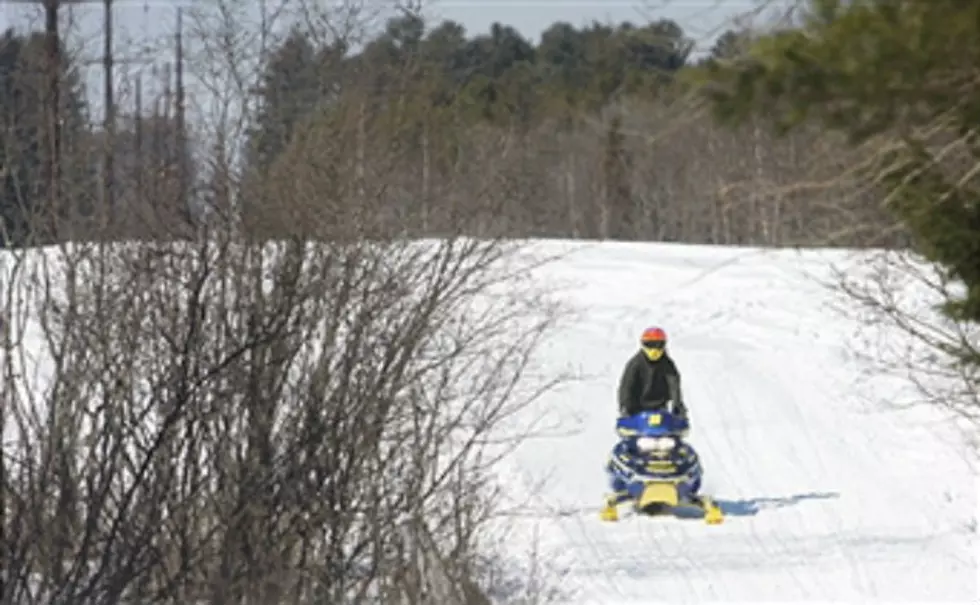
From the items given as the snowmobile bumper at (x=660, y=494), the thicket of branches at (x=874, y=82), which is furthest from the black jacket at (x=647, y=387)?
the thicket of branches at (x=874, y=82)

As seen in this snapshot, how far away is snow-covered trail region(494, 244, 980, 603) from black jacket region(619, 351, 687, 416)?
3.64 feet

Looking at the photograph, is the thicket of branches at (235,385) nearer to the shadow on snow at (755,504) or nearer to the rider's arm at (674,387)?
the rider's arm at (674,387)

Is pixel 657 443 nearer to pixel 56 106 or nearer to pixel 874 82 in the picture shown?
pixel 56 106

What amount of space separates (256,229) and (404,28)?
2.00m

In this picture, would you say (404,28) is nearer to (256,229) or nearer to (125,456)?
(256,229)

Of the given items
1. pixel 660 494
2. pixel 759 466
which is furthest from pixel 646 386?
pixel 759 466

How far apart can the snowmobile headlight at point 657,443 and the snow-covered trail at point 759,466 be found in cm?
69

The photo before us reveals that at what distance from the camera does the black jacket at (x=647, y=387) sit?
15750 mm

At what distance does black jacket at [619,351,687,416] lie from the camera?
15.8 m

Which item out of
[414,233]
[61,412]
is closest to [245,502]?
[61,412]

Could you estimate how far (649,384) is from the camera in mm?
15828

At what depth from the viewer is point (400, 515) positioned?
8.91 m

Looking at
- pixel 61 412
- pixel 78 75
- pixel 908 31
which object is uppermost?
pixel 78 75

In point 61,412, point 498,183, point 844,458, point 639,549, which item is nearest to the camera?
point 61,412
